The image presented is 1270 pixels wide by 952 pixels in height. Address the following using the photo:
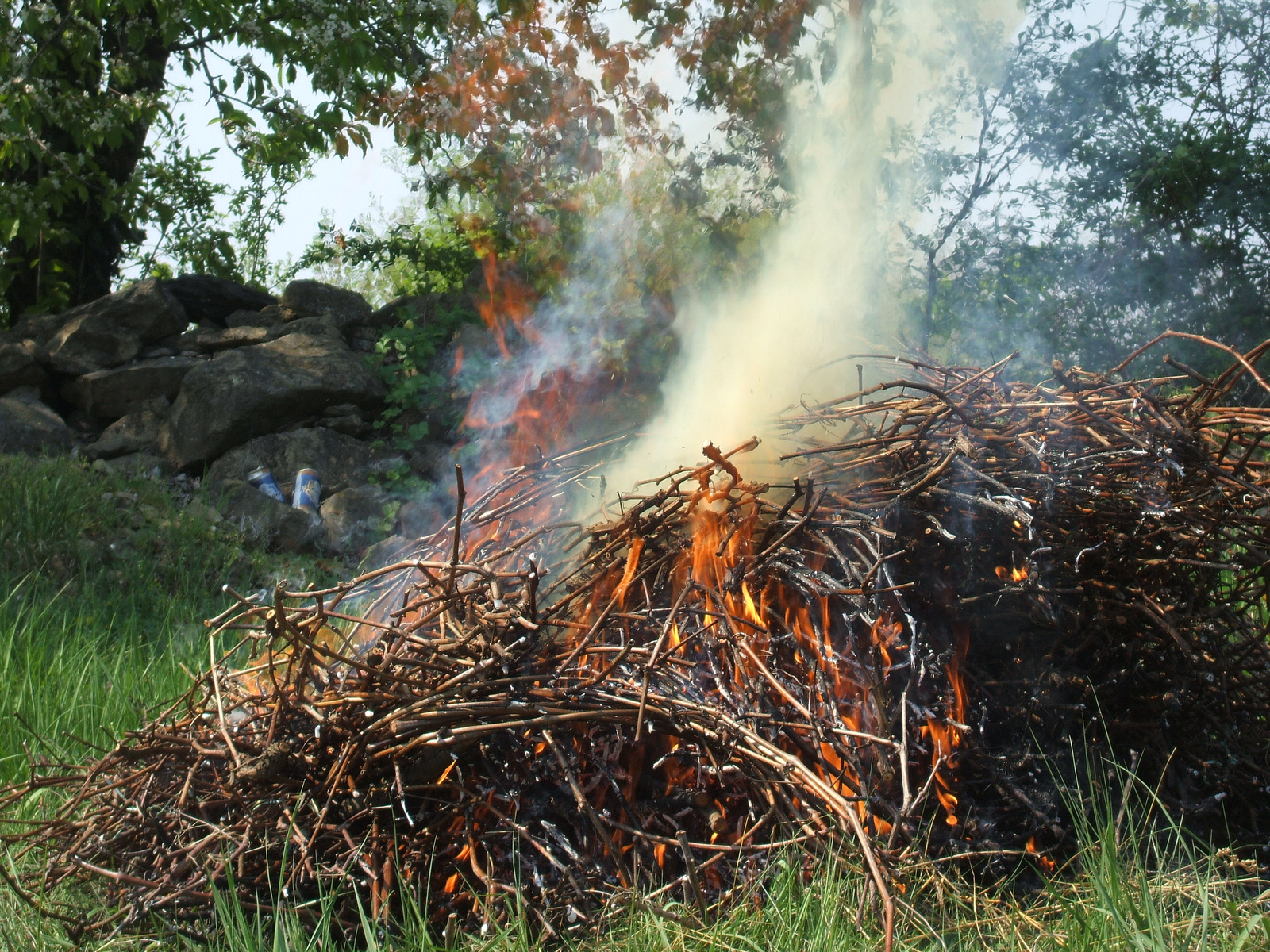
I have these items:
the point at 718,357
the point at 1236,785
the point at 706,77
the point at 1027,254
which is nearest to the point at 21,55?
the point at 706,77

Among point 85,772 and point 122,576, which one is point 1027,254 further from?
point 85,772

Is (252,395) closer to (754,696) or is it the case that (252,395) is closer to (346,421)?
(346,421)

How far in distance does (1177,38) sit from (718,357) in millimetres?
7565

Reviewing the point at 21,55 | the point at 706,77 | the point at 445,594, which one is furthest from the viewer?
the point at 21,55

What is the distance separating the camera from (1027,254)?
29.2 feet

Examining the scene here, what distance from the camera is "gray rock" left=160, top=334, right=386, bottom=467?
8062 mm

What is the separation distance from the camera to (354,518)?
7.44m

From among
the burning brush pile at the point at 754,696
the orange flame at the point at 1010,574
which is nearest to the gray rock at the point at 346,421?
the burning brush pile at the point at 754,696

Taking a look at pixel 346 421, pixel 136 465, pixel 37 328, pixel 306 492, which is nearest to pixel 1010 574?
pixel 306 492

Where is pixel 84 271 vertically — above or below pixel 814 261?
above

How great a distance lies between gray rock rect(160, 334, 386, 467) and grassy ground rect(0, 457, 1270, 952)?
130cm

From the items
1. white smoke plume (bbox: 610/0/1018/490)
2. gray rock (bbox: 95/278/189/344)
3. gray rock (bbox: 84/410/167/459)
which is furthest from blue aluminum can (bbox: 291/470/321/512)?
white smoke plume (bbox: 610/0/1018/490)

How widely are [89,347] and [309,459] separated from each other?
2781mm

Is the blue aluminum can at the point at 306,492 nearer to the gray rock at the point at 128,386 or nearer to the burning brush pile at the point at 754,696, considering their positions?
the gray rock at the point at 128,386
